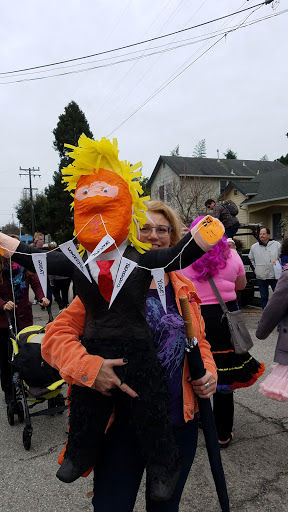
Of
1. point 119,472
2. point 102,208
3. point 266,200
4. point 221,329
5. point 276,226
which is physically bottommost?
point 119,472

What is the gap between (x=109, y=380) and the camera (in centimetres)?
137

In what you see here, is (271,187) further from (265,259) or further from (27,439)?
(27,439)

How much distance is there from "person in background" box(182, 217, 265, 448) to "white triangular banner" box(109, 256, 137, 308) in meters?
1.62

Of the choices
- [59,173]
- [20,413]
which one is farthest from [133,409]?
[59,173]

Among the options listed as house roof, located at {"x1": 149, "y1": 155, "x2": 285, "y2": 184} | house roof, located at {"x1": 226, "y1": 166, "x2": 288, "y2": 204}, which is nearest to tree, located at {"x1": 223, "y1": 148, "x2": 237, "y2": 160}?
house roof, located at {"x1": 149, "y1": 155, "x2": 285, "y2": 184}

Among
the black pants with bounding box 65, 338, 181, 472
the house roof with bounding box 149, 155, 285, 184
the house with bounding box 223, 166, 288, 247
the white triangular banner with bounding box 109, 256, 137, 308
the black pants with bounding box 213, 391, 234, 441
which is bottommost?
the black pants with bounding box 213, 391, 234, 441

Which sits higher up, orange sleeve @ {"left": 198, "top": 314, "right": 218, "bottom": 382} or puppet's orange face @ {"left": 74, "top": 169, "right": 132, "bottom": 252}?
puppet's orange face @ {"left": 74, "top": 169, "right": 132, "bottom": 252}

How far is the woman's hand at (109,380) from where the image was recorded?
137 centimetres

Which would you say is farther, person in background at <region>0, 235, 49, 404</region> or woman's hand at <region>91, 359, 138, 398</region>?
person in background at <region>0, 235, 49, 404</region>

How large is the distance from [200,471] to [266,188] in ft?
68.7

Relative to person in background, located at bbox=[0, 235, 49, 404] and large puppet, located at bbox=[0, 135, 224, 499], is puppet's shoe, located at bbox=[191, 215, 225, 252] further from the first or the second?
person in background, located at bbox=[0, 235, 49, 404]

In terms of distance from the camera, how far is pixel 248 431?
342 cm

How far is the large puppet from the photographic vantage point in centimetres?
140

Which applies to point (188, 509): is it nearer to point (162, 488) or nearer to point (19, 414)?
point (162, 488)
